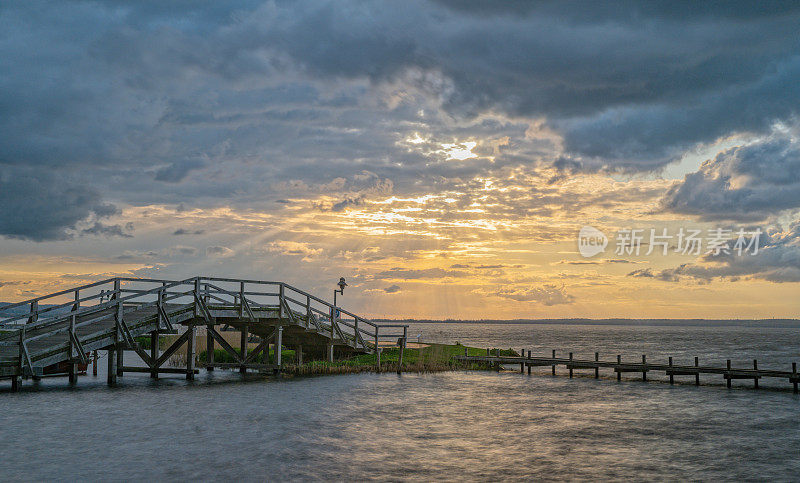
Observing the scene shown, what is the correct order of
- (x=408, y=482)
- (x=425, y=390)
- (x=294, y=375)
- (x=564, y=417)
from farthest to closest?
(x=294, y=375), (x=425, y=390), (x=564, y=417), (x=408, y=482)

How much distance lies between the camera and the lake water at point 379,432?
1625 cm

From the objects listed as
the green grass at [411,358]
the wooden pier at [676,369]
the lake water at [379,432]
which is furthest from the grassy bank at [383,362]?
the lake water at [379,432]

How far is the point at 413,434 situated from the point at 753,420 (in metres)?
14.7

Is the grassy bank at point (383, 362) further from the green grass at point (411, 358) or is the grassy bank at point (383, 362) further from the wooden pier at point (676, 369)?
the wooden pier at point (676, 369)

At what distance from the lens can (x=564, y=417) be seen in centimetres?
2573

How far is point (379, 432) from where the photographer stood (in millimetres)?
21453

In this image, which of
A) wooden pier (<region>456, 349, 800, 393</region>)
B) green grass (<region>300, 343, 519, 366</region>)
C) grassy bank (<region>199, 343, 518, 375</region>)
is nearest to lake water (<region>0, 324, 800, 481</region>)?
wooden pier (<region>456, 349, 800, 393</region>)

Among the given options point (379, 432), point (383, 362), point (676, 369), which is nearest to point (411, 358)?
point (383, 362)

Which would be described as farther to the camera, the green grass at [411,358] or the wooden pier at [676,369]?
the green grass at [411,358]

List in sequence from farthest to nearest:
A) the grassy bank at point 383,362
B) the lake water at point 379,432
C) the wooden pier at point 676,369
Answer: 1. the grassy bank at point 383,362
2. the wooden pier at point 676,369
3. the lake water at point 379,432

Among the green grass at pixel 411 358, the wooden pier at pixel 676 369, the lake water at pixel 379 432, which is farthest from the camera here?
the green grass at pixel 411 358

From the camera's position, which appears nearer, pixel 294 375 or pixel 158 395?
pixel 158 395

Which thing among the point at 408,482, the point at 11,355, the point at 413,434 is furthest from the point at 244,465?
the point at 11,355

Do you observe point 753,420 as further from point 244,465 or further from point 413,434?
point 244,465
